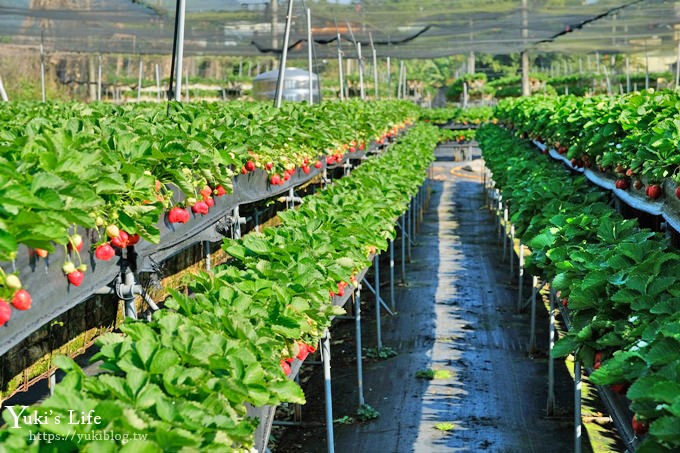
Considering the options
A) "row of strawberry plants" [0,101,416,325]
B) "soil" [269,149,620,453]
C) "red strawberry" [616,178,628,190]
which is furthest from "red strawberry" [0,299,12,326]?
"red strawberry" [616,178,628,190]

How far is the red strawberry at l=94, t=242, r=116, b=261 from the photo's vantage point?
15.0 feet

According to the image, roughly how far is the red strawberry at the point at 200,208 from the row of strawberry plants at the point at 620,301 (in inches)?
104

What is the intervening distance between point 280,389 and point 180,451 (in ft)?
3.54

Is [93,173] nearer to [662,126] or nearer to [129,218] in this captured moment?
[129,218]

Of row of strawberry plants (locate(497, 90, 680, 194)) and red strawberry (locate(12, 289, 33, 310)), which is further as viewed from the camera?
row of strawberry plants (locate(497, 90, 680, 194))

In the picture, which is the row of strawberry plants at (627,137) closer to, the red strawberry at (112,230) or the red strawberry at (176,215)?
the red strawberry at (176,215)

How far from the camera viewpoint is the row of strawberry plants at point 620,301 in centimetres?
380

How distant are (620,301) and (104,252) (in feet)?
9.72

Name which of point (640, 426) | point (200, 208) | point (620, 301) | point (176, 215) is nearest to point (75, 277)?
point (176, 215)

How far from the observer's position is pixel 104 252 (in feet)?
15.0

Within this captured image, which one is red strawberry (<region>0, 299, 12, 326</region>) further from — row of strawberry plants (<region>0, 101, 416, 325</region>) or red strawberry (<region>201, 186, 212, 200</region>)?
red strawberry (<region>201, 186, 212, 200</region>)

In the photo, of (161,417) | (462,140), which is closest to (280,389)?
(161,417)

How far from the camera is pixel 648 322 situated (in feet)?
15.6

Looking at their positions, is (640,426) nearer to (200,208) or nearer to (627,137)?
(200,208)
